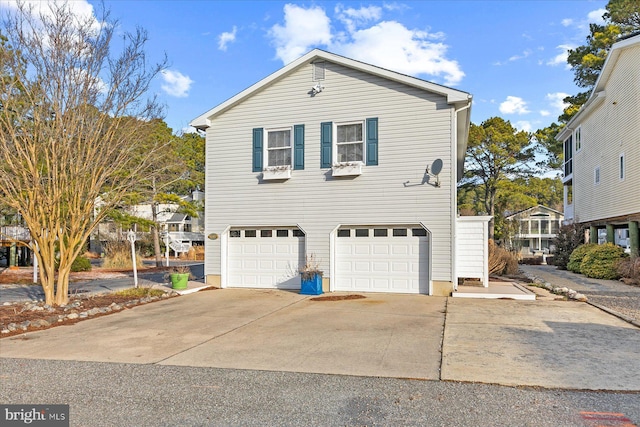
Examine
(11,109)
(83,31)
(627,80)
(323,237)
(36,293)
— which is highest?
(627,80)

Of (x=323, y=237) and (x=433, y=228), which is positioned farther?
(x=323, y=237)

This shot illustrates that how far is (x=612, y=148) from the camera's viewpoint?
1792cm

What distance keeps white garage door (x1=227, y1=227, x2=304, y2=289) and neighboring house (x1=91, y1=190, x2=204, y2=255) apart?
12.0 m

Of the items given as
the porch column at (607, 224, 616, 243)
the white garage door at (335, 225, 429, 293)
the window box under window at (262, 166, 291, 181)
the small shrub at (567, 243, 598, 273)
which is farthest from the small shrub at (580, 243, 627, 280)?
the window box under window at (262, 166, 291, 181)

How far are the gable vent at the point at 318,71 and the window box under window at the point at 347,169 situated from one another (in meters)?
2.68

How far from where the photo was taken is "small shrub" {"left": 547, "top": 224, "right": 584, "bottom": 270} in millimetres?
21141

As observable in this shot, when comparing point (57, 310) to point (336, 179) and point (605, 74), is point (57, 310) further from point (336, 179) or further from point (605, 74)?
point (605, 74)

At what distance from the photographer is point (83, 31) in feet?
32.1

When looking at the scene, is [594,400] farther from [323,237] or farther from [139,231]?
[139,231]

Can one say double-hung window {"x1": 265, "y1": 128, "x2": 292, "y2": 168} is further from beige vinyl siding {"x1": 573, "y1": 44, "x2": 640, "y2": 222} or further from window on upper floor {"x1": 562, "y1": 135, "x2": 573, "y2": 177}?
window on upper floor {"x1": 562, "y1": 135, "x2": 573, "y2": 177}

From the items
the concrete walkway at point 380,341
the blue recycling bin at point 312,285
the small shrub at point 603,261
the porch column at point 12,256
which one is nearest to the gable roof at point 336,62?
the concrete walkway at point 380,341

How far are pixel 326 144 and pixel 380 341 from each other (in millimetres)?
7270

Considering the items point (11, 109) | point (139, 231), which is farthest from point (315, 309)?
point (139, 231)

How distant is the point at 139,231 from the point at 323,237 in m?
22.9
